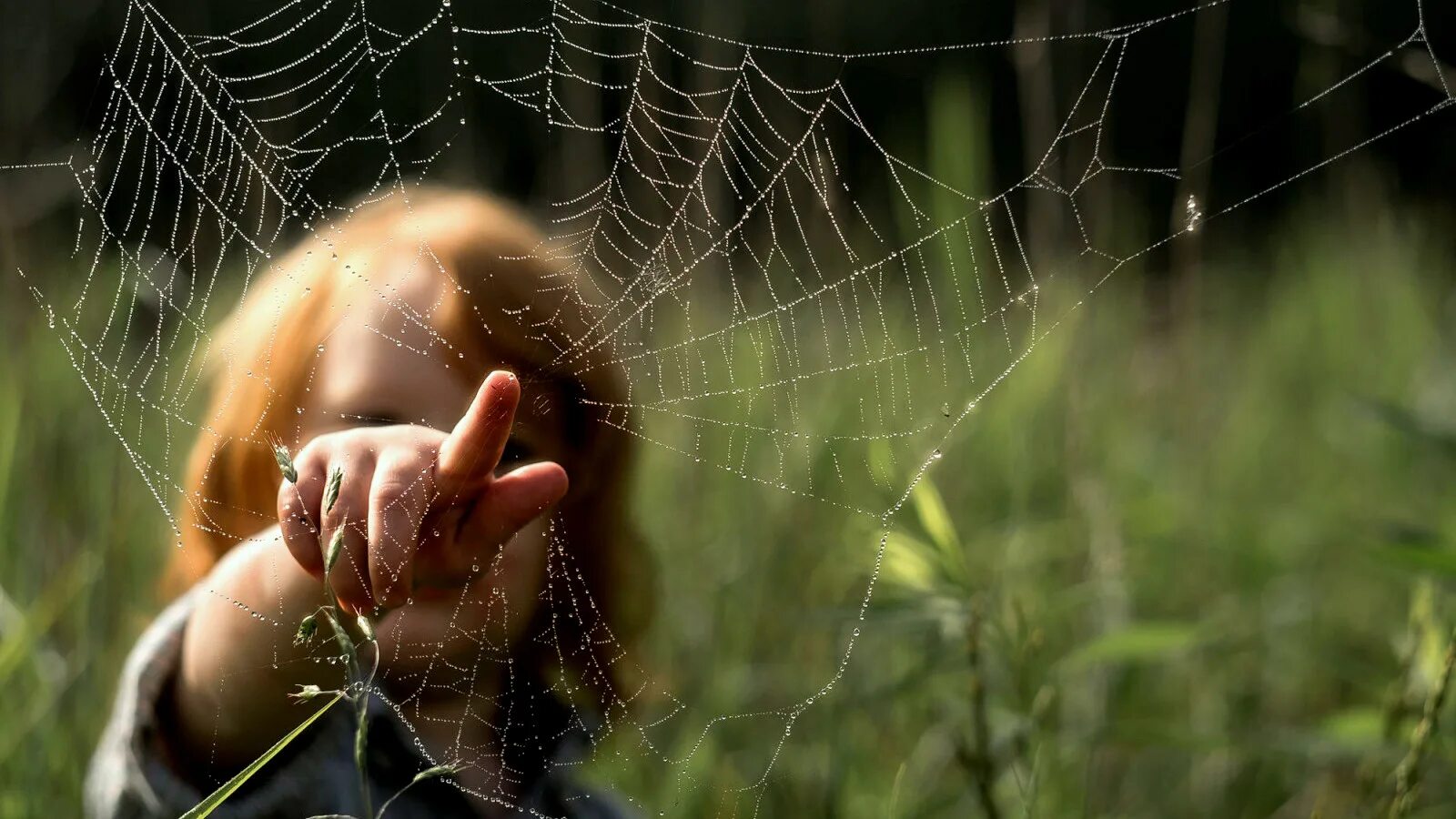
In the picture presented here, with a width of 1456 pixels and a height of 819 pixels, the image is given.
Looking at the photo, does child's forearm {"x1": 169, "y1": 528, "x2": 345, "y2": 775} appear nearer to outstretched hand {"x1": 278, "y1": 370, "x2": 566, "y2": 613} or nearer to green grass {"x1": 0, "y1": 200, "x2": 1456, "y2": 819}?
outstretched hand {"x1": 278, "y1": 370, "x2": 566, "y2": 613}

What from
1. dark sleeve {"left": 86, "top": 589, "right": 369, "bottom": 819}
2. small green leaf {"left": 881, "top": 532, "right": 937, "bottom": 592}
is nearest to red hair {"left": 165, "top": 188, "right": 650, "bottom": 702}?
dark sleeve {"left": 86, "top": 589, "right": 369, "bottom": 819}

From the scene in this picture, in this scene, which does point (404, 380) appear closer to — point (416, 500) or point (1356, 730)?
point (416, 500)

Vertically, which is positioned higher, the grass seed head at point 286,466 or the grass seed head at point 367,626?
the grass seed head at point 286,466

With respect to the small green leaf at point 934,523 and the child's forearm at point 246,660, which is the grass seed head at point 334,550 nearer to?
the child's forearm at point 246,660

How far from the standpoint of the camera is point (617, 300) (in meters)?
0.44

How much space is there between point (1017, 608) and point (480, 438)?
1.42ft

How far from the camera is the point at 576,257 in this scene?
0.47 m

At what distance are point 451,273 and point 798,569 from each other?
87 cm

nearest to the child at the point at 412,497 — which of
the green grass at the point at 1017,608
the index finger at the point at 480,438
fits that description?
the index finger at the point at 480,438

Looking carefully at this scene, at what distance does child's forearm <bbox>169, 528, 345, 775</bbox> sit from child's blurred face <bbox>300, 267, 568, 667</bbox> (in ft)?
0.13

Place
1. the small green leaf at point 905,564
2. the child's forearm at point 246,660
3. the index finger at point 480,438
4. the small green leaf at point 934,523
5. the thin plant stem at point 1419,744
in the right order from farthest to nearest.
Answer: the small green leaf at point 905,564 → the small green leaf at point 934,523 → the thin plant stem at point 1419,744 → the child's forearm at point 246,660 → the index finger at point 480,438

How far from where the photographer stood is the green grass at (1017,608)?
79cm

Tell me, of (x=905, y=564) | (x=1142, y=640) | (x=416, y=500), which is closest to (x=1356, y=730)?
(x=1142, y=640)

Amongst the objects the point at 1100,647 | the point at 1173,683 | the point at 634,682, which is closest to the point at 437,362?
the point at 634,682
